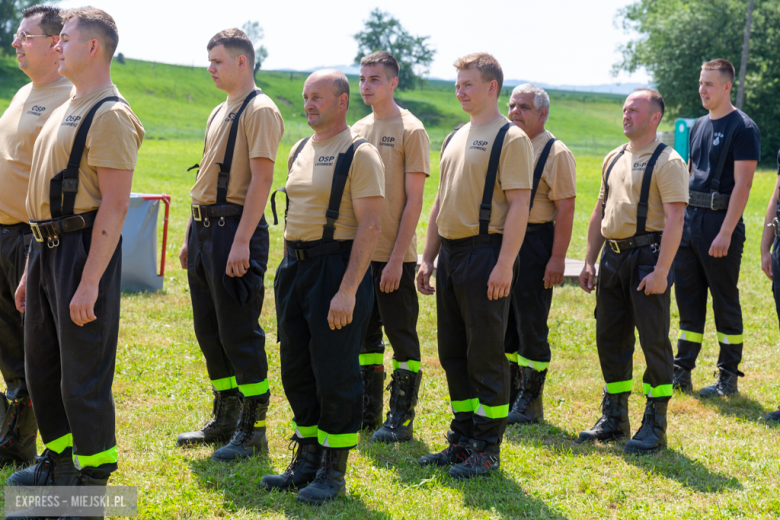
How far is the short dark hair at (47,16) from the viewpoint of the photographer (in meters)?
4.14

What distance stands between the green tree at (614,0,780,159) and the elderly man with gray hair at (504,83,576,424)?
133 feet

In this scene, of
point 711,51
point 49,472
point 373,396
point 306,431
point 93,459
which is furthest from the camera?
point 711,51

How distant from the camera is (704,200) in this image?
6.27 meters

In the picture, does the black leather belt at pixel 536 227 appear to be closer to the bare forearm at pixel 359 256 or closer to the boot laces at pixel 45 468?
the bare forearm at pixel 359 256

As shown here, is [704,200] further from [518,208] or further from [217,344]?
[217,344]

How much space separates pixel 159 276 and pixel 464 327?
5.95 m

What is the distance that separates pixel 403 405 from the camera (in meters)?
5.15

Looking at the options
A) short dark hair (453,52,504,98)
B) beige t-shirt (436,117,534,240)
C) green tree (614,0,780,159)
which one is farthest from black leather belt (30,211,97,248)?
green tree (614,0,780,159)

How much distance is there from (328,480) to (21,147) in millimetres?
2692

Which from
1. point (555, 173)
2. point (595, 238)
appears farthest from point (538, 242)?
point (555, 173)

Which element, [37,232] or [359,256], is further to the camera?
[359,256]

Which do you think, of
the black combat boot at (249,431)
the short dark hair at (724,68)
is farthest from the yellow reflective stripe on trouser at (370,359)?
the short dark hair at (724,68)

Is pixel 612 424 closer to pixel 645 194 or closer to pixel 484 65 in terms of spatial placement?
pixel 645 194

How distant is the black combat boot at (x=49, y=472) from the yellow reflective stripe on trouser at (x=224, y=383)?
113cm
